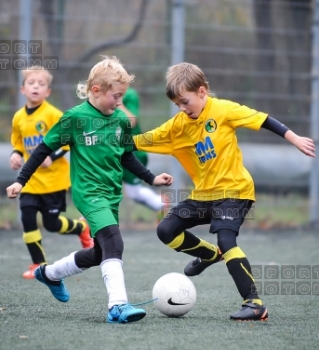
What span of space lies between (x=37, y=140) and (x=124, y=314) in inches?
109

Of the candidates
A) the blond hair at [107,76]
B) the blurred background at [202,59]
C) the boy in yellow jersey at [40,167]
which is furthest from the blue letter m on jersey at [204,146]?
the blurred background at [202,59]

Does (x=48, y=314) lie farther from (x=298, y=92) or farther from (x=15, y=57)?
(x=298, y=92)

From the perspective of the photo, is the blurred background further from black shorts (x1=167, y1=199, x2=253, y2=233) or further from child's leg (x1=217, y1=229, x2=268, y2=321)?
child's leg (x1=217, y1=229, x2=268, y2=321)

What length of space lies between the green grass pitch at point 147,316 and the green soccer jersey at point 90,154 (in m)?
0.70

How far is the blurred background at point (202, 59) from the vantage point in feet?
32.2

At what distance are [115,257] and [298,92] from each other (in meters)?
6.95

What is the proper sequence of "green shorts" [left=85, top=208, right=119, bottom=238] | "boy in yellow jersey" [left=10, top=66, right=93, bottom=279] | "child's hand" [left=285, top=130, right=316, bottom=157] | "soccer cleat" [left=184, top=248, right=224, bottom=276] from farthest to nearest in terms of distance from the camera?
"boy in yellow jersey" [left=10, top=66, right=93, bottom=279]
"soccer cleat" [left=184, top=248, right=224, bottom=276]
"child's hand" [left=285, top=130, right=316, bottom=157]
"green shorts" [left=85, top=208, right=119, bottom=238]

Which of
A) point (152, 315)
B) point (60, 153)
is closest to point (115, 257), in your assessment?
point (152, 315)

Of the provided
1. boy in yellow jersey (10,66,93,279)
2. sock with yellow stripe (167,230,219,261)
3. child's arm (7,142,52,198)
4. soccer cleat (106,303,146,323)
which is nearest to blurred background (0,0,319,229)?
boy in yellow jersey (10,66,93,279)

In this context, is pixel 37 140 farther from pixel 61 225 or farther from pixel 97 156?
pixel 97 156

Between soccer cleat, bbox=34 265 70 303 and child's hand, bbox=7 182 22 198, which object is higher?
child's hand, bbox=7 182 22 198

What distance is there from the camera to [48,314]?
452 cm

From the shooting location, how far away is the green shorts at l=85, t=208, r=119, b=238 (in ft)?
14.4

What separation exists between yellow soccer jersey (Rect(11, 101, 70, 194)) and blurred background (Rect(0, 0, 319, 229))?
126 inches
